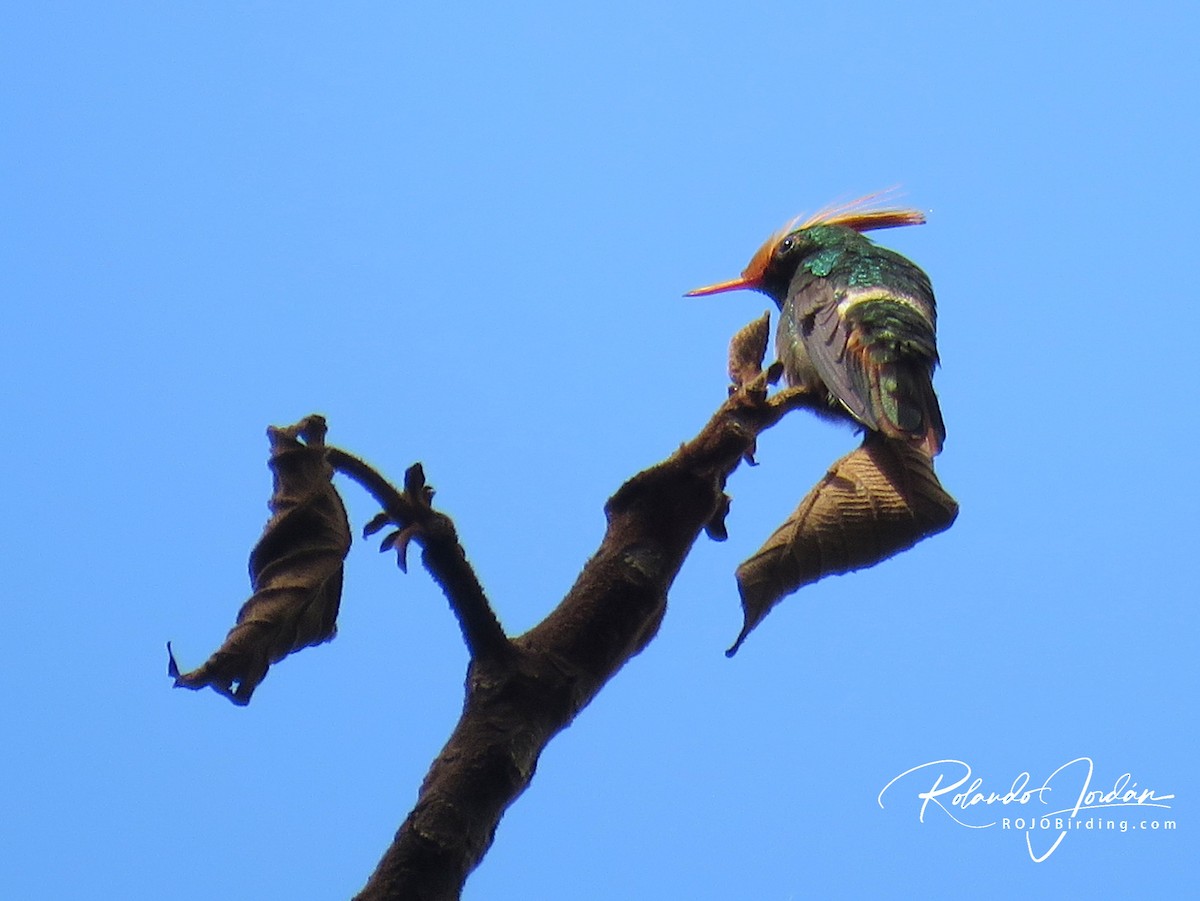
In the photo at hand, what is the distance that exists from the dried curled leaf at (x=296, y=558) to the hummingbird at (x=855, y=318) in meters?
0.93

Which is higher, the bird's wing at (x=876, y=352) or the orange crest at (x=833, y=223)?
the orange crest at (x=833, y=223)

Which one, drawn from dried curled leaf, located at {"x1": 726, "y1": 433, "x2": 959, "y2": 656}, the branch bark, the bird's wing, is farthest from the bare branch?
the bird's wing

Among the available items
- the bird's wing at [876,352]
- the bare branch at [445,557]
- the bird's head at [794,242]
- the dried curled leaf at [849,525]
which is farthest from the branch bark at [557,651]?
the bird's head at [794,242]

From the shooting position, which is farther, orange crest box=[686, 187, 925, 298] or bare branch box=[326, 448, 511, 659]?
orange crest box=[686, 187, 925, 298]

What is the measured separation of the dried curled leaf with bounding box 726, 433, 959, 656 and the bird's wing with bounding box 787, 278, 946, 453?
0.25m

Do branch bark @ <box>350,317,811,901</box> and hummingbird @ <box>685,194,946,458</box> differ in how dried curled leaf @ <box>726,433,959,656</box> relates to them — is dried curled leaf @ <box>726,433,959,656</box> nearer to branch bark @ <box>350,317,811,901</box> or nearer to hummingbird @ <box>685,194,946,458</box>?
branch bark @ <box>350,317,811,901</box>

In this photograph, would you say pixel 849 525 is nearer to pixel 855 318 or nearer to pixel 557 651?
pixel 557 651

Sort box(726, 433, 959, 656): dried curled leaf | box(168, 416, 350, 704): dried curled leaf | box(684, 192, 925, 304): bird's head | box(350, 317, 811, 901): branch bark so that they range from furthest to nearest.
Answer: box(684, 192, 925, 304): bird's head → box(726, 433, 959, 656): dried curled leaf → box(168, 416, 350, 704): dried curled leaf → box(350, 317, 811, 901): branch bark

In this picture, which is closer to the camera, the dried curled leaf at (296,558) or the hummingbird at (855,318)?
the dried curled leaf at (296,558)

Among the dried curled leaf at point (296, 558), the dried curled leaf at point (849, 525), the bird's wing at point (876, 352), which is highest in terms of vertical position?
the bird's wing at point (876, 352)

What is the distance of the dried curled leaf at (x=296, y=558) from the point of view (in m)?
1.45

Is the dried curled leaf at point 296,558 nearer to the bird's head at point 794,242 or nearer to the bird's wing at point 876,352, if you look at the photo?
the bird's wing at point 876,352

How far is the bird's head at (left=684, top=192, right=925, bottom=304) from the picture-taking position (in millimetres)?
3445

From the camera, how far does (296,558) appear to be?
1534mm
